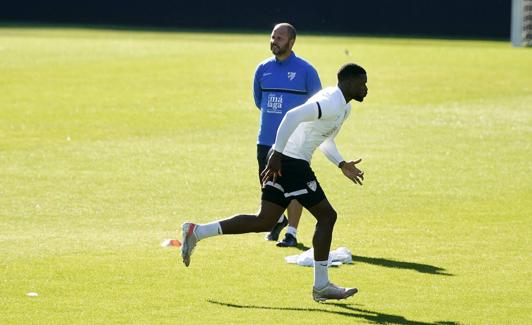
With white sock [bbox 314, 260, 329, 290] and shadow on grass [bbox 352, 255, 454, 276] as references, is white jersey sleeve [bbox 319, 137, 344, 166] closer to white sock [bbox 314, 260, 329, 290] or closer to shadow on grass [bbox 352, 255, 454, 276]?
white sock [bbox 314, 260, 329, 290]

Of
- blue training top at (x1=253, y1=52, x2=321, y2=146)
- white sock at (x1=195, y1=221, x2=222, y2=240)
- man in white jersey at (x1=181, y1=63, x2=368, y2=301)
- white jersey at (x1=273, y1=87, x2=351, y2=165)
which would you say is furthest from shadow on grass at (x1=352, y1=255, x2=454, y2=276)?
white sock at (x1=195, y1=221, x2=222, y2=240)

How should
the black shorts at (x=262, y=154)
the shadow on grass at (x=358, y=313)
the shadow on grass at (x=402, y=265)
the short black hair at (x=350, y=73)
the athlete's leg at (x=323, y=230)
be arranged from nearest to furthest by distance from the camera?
the shadow on grass at (x=358, y=313)
the short black hair at (x=350, y=73)
the athlete's leg at (x=323, y=230)
the shadow on grass at (x=402, y=265)
the black shorts at (x=262, y=154)

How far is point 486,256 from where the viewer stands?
41.4 ft

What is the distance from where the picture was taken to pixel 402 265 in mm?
12180

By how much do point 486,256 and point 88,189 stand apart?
6.36 metres

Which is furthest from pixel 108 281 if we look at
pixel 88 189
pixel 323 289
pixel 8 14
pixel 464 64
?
pixel 8 14

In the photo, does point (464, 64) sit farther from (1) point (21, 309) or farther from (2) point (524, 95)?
(1) point (21, 309)

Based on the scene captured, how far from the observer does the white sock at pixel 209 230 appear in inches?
428

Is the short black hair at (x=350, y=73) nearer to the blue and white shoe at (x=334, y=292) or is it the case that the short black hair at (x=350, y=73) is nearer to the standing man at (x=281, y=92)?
the blue and white shoe at (x=334, y=292)

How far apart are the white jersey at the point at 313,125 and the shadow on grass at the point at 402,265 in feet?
6.05

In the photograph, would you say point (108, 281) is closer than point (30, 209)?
Yes

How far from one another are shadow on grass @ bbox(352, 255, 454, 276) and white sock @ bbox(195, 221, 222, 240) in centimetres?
206

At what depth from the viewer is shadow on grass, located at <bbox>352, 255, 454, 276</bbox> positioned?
11.9 metres

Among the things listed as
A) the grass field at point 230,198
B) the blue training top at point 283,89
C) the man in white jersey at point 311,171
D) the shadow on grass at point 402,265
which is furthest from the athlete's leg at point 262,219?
the blue training top at point 283,89
